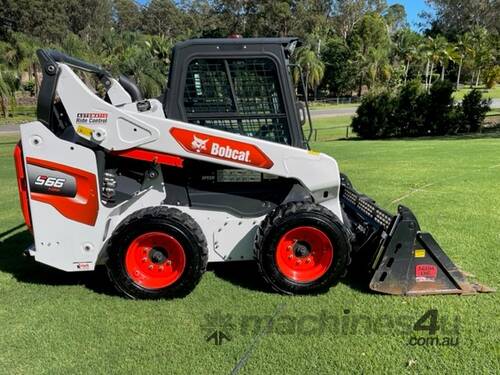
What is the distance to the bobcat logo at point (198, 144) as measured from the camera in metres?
3.72

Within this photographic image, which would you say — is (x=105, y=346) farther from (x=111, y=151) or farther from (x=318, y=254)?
(x=318, y=254)

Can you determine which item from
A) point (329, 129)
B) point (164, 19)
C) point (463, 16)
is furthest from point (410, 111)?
point (164, 19)

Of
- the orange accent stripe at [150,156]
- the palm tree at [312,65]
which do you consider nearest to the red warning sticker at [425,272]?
the orange accent stripe at [150,156]

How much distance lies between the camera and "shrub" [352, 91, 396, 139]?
2188 centimetres

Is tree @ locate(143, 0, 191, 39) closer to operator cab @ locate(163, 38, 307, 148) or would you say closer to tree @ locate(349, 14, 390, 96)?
tree @ locate(349, 14, 390, 96)

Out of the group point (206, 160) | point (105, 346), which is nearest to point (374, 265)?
point (206, 160)

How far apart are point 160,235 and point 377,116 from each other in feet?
65.1

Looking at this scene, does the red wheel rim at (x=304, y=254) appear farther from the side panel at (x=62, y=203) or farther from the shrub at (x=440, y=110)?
the shrub at (x=440, y=110)

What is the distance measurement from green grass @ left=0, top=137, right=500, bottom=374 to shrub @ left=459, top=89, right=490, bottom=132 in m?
18.5

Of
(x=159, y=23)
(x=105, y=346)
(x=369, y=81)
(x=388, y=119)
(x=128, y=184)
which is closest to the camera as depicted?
(x=105, y=346)

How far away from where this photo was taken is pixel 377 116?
2198 centimetres

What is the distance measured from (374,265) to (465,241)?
180 centimetres

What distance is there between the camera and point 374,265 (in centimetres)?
387

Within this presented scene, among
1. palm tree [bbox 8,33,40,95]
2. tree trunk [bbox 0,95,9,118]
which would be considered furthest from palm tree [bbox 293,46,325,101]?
tree trunk [bbox 0,95,9,118]
